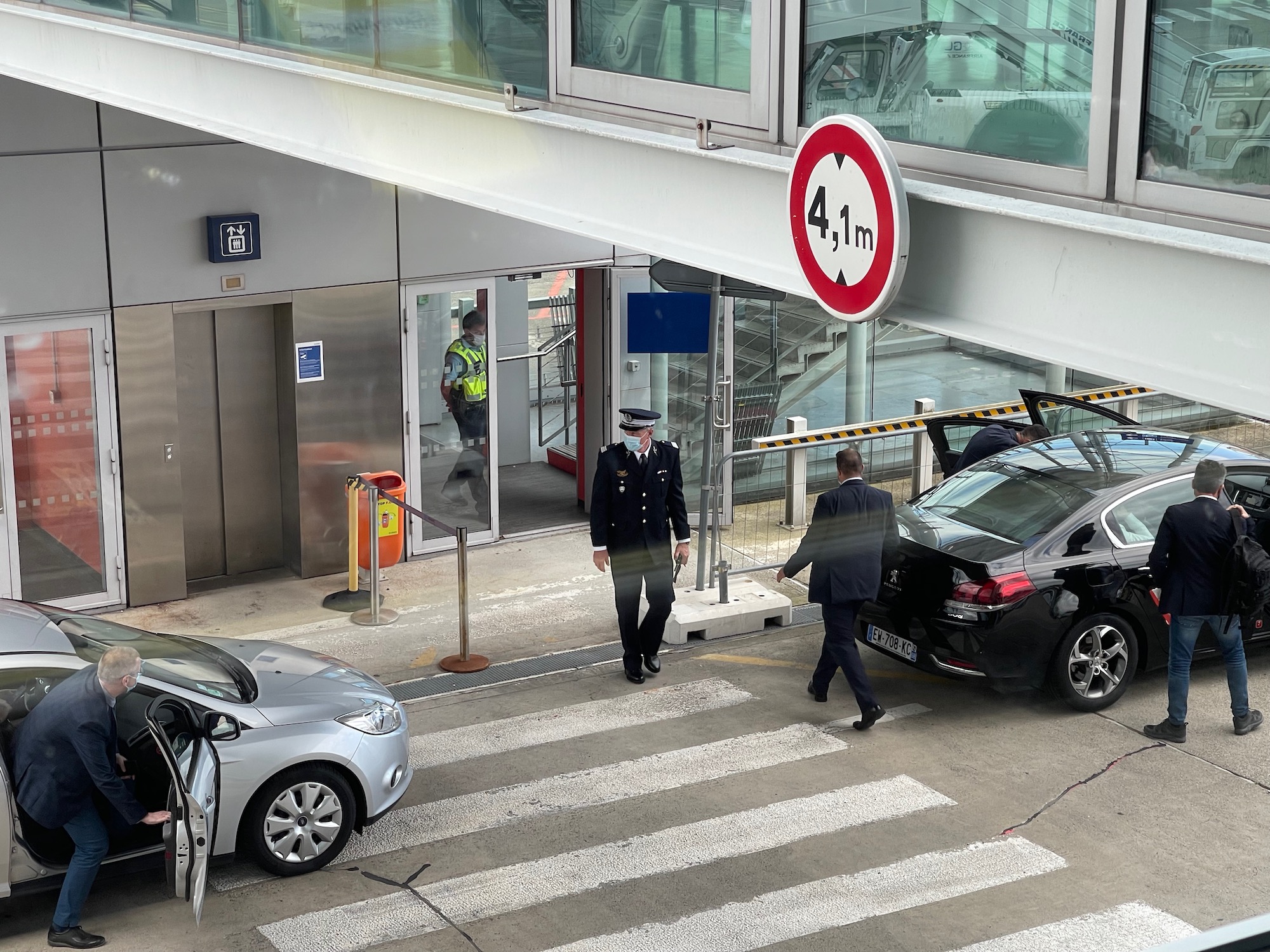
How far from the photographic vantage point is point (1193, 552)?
8594 mm

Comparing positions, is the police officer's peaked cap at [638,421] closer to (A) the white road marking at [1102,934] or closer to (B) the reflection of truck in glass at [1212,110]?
(A) the white road marking at [1102,934]

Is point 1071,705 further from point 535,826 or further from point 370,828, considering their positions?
point 370,828

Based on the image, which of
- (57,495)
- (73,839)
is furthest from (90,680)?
(57,495)

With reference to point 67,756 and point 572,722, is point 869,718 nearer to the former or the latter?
point 572,722

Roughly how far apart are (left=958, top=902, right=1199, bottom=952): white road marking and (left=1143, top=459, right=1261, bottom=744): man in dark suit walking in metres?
2.15

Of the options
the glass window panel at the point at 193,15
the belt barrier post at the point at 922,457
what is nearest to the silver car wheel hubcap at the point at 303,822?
the glass window panel at the point at 193,15

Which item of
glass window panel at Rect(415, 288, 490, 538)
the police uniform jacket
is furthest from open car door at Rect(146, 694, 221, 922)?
glass window panel at Rect(415, 288, 490, 538)

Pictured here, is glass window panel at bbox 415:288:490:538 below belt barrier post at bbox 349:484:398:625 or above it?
above

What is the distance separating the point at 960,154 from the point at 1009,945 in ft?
13.2

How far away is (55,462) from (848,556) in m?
6.19

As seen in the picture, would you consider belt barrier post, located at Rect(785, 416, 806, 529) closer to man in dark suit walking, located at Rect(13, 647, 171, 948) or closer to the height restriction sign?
man in dark suit walking, located at Rect(13, 647, 171, 948)

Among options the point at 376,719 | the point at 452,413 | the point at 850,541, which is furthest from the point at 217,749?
the point at 452,413

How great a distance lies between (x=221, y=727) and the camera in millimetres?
7117

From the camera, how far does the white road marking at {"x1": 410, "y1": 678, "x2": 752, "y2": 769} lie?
904cm
